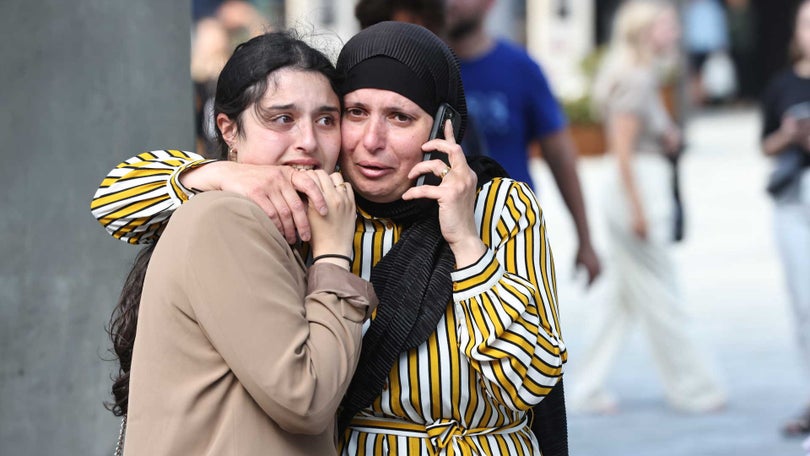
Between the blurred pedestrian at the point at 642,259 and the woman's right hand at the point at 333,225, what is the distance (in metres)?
4.97

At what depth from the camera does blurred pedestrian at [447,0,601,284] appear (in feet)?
17.7

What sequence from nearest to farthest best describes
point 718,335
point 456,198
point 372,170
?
point 456,198, point 372,170, point 718,335

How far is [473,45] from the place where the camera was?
5527mm

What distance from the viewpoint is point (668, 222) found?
745 centimetres

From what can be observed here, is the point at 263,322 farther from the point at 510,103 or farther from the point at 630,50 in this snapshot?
the point at 630,50

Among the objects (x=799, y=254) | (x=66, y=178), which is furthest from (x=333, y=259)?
(x=799, y=254)

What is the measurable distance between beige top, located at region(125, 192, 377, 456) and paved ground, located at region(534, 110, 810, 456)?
→ 424cm

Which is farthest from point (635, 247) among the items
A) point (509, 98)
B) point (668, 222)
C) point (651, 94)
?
point (509, 98)

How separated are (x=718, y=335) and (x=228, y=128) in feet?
22.5

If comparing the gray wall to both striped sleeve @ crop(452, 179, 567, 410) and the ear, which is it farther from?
striped sleeve @ crop(452, 179, 567, 410)

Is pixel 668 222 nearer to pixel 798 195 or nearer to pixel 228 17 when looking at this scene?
pixel 798 195

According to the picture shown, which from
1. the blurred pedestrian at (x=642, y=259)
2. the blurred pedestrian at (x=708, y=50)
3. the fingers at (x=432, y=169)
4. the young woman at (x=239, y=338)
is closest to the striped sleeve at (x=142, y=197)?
the young woman at (x=239, y=338)

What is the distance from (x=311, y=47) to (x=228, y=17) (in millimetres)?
13190

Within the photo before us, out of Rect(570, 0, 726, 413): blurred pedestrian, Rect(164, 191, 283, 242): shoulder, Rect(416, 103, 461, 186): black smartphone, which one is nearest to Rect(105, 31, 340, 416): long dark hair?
Rect(416, 103, 461, 186): black smartphone
